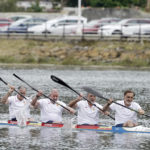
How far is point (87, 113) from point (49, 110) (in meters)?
1.35

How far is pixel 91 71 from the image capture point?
46.9m

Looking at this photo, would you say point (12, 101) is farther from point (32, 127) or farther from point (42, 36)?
point (42, 36)

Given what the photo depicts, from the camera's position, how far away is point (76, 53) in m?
49.3

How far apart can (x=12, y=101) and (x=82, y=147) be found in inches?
155

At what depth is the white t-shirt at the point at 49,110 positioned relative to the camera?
22219mm

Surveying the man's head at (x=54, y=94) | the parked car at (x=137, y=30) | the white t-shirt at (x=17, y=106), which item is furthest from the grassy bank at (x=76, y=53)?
the man's head at (x=54, y=94)

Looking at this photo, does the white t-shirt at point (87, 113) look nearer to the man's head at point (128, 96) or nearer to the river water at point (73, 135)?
the river water at point (73, 135)

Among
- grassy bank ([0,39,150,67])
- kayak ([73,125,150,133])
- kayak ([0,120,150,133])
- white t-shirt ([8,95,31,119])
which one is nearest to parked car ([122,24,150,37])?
grassy bank ([0,39,150,67])

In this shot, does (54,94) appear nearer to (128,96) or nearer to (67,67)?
(128,96)

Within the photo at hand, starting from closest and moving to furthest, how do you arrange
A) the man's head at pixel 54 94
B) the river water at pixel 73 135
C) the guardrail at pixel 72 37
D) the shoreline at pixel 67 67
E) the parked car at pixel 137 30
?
the river water at pixel 73 135 < the man's head at pixel 54 94 < the shoreline at pixel 67 67 < the guardrail at pixel 72 37 < the parked car at pixel 137 30

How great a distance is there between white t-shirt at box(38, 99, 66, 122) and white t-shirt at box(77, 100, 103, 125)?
0.66 metres

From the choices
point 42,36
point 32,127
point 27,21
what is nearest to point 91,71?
point 42,36

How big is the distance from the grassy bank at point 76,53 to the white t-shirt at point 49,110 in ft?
86.3

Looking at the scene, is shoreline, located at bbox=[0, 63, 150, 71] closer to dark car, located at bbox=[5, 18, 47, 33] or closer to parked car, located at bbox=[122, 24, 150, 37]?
parked car, located at bbox=[122, 24, 150, 37]
